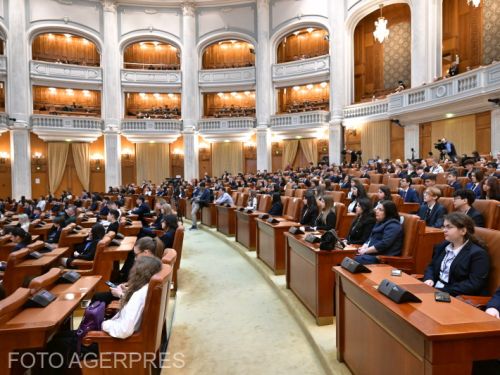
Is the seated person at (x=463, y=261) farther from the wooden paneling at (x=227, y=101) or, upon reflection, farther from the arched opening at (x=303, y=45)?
the wooden paneling at (x=227, y=101)

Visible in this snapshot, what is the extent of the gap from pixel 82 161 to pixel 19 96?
388cm

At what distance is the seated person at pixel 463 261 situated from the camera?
258 centimetres

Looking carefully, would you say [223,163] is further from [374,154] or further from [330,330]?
[330,330]

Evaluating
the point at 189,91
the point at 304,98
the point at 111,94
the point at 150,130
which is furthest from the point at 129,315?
the point at 304,98

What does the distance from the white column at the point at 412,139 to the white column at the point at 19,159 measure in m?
15.9

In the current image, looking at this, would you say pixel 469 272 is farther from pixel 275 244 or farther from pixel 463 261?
pixel 275 244

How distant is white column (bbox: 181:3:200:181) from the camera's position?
804 inches

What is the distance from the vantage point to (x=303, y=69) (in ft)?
63.3

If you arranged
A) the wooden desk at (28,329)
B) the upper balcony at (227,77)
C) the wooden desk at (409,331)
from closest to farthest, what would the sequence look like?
the wooden desk at (409,331) → the wooden desk at (28,329) → the upper balcony at (227,77)

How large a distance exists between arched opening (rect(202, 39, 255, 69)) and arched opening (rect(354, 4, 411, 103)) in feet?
19.1

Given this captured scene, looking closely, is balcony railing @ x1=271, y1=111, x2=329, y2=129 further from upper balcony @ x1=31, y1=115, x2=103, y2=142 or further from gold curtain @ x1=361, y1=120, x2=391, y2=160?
upper balcony @ x1=31, y1=115, x2=103, y2=142

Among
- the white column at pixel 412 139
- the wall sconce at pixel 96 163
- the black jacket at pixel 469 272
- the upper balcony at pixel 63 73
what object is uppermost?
the upper balcony at pixel 63 73

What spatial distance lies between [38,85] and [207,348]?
1892cm

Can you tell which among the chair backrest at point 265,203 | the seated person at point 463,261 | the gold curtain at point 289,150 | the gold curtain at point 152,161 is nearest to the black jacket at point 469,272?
the seated person at point 463,261
